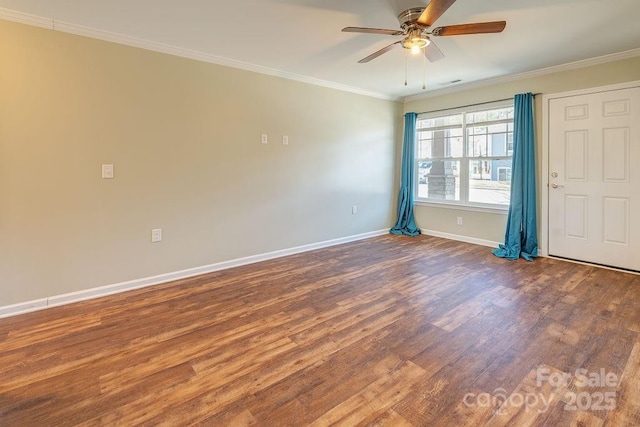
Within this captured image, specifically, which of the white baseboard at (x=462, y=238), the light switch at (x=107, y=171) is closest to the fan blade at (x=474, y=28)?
the light switch at (x=107, y=171)

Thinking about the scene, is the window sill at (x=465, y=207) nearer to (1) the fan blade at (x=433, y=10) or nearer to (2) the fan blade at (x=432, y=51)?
(2) the fan blade at (x=432, y=51)

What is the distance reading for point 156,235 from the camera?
3.24 meters

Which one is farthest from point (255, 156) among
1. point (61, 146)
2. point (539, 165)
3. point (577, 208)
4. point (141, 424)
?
point (577, 208)

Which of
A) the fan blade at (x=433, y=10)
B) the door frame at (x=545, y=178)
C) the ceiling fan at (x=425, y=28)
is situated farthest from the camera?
the door frame at (x=545, y=178)

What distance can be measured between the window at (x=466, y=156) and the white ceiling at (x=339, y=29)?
32.5 inches

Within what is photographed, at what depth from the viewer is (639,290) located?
9.91ft

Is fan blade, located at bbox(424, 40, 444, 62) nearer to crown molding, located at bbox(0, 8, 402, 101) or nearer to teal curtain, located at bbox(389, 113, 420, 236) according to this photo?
crown molding, located at bbox(0, 8, 402, 101)

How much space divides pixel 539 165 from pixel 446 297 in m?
2.57

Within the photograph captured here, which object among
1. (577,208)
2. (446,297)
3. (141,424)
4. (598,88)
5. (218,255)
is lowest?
(141,424)

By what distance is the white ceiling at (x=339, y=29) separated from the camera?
2412 millimetres

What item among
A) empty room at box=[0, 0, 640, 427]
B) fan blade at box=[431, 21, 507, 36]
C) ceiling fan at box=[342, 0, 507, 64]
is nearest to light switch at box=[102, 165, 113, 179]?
empty room at box=[0, 0, 640, 427]

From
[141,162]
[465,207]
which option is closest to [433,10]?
[141,162]

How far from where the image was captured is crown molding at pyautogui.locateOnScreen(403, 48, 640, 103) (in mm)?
3451

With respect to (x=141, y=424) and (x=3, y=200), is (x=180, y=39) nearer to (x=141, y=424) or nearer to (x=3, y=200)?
(x=3, y=200)
